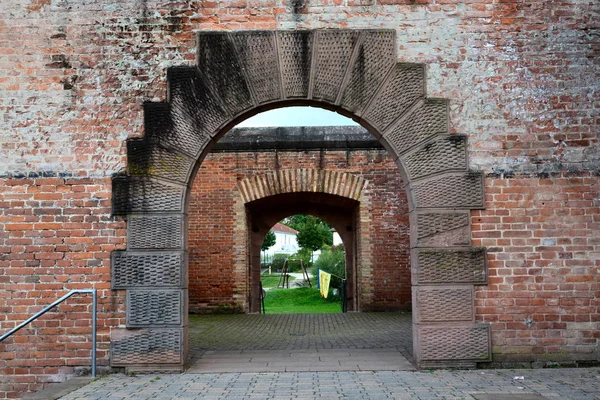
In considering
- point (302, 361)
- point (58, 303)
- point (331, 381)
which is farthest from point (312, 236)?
point (331, 381)

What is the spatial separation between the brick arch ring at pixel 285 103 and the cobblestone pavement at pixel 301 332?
90cm

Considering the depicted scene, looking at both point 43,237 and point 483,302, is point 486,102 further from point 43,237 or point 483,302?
point 43,237

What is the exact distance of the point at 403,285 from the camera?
12.1m

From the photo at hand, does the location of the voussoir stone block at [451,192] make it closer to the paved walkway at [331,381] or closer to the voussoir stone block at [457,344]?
the voussoir stone block at [457,344]

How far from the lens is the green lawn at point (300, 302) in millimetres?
16625

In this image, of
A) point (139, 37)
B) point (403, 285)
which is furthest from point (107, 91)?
point (403, 285)

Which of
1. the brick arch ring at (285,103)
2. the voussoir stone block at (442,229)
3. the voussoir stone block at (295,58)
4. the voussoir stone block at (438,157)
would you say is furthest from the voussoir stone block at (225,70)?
the voussoir stone block at (442,229)

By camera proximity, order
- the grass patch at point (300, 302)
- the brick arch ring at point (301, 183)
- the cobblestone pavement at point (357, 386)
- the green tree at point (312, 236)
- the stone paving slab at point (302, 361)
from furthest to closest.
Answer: the green tree at point (312, 236), the grass patch at point (300, 302), the brick arch ring at point (301, 183), the stone paving slab at point (302, 361), the cobblestone pavement at point (357, 386)

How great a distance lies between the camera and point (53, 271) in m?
5.88

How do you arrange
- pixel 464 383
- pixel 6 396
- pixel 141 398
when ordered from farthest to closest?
pixel 6 396 < pixel 464 383 < pixel 141 398

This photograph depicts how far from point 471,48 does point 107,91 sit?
399cm

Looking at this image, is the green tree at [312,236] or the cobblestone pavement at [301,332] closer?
the cobblestone pavement at [301,332]

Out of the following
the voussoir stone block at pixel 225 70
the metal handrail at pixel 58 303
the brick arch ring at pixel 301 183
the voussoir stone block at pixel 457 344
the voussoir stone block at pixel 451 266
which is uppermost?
the voussoir stone block at pixel 225 70

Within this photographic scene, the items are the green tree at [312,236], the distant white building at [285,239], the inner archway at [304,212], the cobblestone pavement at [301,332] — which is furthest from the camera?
the distant white building at [285,239]
